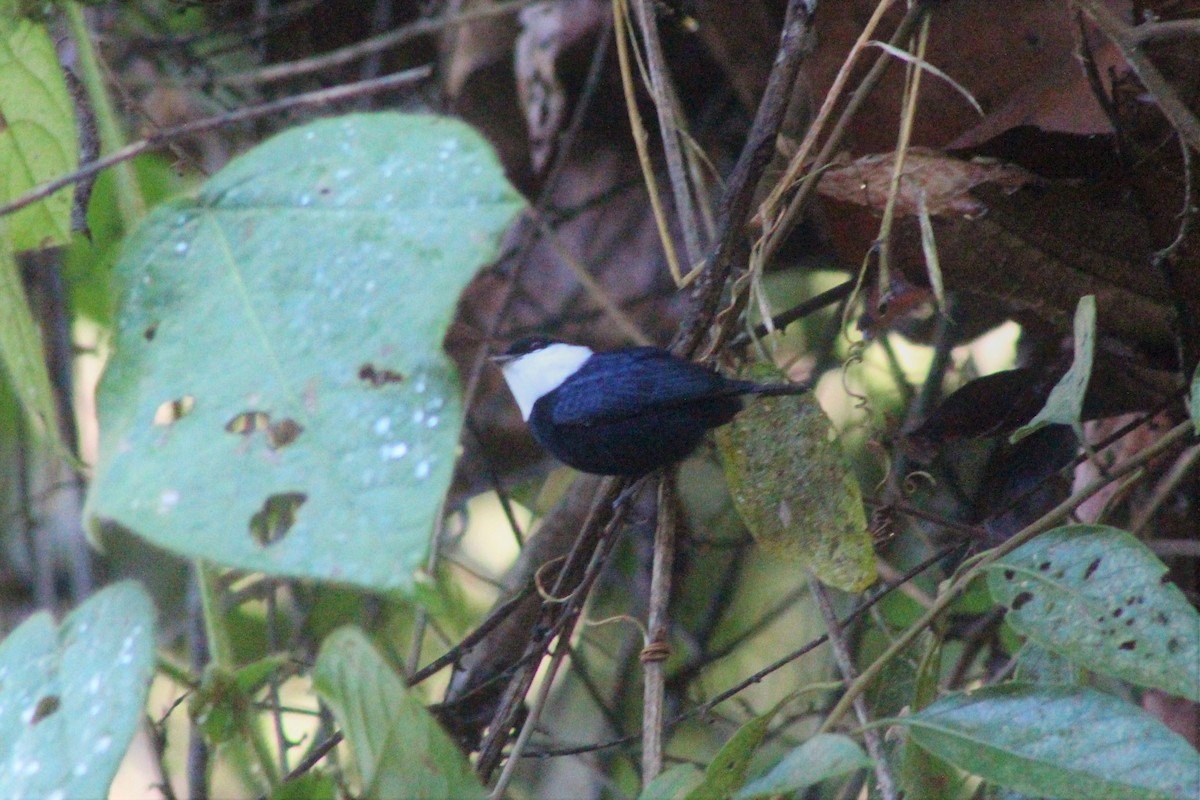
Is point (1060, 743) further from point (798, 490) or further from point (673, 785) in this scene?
point (798, 490)

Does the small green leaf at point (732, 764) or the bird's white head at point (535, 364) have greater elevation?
the small green leaf at point (732, 764)

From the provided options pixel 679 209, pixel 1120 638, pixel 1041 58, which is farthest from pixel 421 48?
pixel 1120 638

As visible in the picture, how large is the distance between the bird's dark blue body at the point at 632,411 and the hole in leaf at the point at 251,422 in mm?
888

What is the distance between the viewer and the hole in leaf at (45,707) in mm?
895

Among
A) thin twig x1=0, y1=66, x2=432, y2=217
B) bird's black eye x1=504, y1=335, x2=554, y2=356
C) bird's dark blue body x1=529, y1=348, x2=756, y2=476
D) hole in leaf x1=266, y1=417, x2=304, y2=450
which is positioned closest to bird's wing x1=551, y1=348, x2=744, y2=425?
bird's dark blue body x1=529, y1=348, x2=756, y2=476

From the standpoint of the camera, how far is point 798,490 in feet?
4.43

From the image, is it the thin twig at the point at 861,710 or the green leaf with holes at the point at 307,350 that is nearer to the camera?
the green leaf with holes at the point at 307,350

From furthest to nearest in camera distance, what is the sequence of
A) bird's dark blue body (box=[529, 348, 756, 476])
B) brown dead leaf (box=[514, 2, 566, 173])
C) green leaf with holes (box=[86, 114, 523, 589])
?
1. brown dead leaf (box=[514, 2, 566, 173])
2. bird's dark blue body (box=[529, 348, 756, 476])
3. green leaf with holes (box=[86, 114, 523, 589])

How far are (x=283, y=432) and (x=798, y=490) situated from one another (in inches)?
29.1

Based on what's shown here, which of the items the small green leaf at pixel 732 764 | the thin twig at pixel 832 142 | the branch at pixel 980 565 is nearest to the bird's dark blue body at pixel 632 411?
the thin twig at pixel 832 142

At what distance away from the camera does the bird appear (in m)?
1.77

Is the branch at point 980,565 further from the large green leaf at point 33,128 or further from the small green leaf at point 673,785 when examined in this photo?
the large green leaf at point 33,128

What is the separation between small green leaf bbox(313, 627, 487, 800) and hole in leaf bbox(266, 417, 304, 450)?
17 centimetres

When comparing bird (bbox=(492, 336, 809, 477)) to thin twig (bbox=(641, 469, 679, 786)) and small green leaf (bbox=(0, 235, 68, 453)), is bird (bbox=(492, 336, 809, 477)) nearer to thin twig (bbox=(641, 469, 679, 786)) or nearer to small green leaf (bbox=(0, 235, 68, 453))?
thin twig (bbox=(641, 469, 679, 786))
